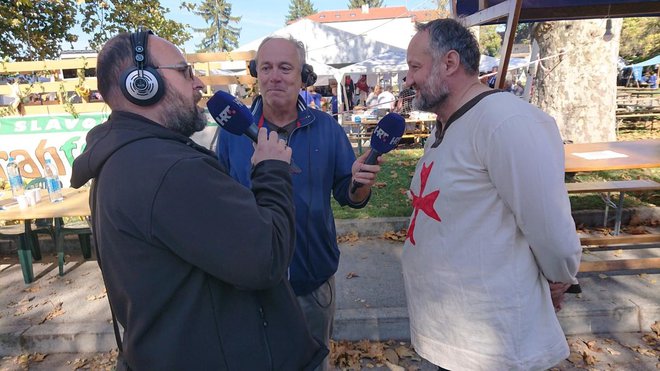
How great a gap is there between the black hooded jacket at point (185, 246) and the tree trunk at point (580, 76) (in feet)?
→ 26.3

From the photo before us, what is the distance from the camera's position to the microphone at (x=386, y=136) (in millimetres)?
1974

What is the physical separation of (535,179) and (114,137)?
4.38 ft

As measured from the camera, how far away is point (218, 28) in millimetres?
70875

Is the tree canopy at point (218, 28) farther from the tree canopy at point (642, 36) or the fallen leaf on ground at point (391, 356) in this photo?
the fallen leaf on ground at point (391, 356)

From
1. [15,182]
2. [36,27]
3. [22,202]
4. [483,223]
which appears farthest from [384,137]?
[36,27]

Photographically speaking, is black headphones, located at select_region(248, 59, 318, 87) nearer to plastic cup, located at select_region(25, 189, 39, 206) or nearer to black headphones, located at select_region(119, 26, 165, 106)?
black headphones, located at select_region(119, 26, 165, 106)

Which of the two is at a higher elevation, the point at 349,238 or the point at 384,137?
the point at 384,137

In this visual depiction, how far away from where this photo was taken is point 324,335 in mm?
2367

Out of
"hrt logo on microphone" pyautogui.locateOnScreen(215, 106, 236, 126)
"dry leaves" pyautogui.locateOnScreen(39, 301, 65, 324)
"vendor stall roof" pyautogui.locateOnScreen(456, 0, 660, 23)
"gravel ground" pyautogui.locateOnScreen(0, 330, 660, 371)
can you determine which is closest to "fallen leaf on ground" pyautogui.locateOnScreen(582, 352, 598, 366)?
"gravel ground" pyautogui.locateOnScreen(0, 330, 660, 371)

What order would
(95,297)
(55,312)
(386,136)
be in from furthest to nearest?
(95,297) < (55,312) < (386,136)

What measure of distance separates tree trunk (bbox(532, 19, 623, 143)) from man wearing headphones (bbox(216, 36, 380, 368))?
6962 mm

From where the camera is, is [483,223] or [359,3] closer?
[483,223]

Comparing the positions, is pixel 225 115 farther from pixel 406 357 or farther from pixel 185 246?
pixel 406 357

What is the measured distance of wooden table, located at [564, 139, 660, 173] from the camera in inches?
161
